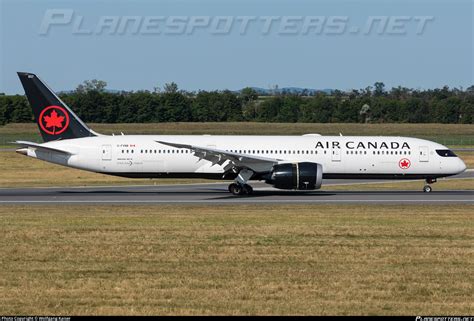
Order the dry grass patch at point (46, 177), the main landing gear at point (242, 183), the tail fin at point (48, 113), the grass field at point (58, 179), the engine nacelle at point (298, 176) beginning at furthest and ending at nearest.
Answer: the dry grass patch at point (46, 177)
the grass field at point (58, 179)
the tail fin at point (48, 113)
the main landing gear at point (242, 183)
the engine nacelle at point (298, 176)

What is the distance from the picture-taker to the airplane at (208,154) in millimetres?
39844

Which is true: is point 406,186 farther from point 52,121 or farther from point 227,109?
point 227,109

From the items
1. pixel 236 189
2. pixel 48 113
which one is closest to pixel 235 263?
pixel 236 189

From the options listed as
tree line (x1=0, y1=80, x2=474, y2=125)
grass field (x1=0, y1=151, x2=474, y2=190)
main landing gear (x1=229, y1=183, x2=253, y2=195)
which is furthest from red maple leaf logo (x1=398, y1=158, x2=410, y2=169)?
tree line (x1=0, y1=80, x2=474, y2=125)

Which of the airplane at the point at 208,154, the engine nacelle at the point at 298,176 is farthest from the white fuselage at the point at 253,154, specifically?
the engine nacelle at the point at 298,176

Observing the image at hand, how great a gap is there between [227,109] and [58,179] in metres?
73.3

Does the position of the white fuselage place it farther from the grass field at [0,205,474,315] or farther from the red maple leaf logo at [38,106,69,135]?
the grass field at [0,205,474,315]

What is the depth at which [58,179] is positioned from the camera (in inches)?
2030

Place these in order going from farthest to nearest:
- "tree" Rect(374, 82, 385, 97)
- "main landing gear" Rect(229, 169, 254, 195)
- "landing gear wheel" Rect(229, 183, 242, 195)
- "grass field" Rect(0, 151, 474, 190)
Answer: "tree" Rect(374, 82, 385, 97) < "grass field" Rect(0, 151, 474, 190) < "landing gear wheel" Rect(229, 183, 242, 195) < "main landing gear" Rect(229, 169, 254, 195)

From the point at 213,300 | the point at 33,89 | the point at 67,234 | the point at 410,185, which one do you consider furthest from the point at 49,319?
the point at 410,185

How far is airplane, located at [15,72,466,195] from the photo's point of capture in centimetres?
3984

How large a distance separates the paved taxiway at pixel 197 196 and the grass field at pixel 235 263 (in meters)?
6.39

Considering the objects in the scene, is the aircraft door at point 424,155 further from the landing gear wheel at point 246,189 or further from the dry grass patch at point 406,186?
the landing gear wheel at point 246,189

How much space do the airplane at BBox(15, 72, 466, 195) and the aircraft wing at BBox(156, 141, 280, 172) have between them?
47 mm
